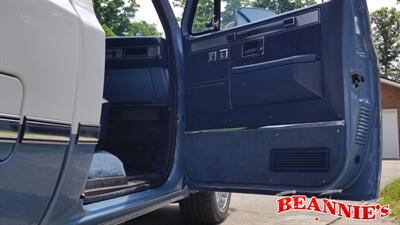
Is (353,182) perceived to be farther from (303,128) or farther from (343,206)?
(303,128)

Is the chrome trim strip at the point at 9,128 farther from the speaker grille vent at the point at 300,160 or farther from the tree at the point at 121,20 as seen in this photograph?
the tree at the point at 121,20

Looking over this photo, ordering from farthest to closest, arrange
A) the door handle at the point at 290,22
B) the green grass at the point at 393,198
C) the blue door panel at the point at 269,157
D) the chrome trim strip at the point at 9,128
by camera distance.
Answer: the green grass at the point at 393,198 → the door handle at the point at 290,22 → the blue door panel at the point at 269,157 → the chrome trim strip at the point at 9,128

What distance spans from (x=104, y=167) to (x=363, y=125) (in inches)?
59.8

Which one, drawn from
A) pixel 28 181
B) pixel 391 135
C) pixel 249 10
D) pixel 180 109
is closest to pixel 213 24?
pixel 249 10

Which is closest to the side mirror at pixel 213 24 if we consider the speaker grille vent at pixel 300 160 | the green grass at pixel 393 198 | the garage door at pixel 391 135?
the speaker grille vent at pixel 300 160

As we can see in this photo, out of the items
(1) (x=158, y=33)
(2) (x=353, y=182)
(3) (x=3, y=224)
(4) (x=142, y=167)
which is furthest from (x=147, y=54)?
(3) (x=3, y=224)

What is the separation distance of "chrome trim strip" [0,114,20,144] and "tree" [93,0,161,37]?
86.4 inches

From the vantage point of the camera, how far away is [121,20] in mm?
3873

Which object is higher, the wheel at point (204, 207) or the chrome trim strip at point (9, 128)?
the chrome trim strip at point (9, 128)

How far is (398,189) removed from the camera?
287 inches

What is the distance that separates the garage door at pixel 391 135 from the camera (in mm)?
19422

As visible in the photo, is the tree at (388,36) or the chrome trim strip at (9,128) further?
the tree at (388,36)

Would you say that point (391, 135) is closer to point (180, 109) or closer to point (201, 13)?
point (201, 13)

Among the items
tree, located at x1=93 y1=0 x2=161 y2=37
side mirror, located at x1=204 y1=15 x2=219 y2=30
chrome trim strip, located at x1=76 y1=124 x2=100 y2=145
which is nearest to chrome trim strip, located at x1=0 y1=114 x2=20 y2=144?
chrome trim strip, located at x1=76 y1=124 x2=100 y2=145
